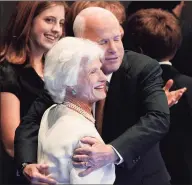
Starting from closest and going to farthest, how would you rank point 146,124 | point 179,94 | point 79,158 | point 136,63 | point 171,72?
point 79,158, point 146,124, point 136,63, point 179,94, point 171,72

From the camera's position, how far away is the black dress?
1699 mm

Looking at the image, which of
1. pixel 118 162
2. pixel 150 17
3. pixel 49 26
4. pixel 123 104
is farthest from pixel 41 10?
pixel 118 162

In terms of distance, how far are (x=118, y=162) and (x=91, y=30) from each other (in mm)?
353

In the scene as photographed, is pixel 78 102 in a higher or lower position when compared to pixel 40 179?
higher

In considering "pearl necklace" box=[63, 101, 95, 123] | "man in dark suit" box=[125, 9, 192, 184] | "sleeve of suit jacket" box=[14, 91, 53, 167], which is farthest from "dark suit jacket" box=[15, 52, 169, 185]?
"man in dark suit" box=[125, 9, 192, 184]

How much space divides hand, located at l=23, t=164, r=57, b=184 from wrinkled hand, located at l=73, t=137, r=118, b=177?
0.27 ft

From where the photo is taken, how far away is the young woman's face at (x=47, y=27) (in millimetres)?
1714

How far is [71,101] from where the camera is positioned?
129 cm

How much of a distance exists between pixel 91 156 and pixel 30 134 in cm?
25

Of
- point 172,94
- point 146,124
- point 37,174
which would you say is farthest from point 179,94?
point 37,174

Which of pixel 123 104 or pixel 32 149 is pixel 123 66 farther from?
pixel 32 149

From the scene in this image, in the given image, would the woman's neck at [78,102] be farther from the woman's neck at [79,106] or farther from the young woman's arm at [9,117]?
the young woman's arm at [9,117]

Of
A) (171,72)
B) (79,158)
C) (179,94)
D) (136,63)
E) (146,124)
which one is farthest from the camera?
(171,72)

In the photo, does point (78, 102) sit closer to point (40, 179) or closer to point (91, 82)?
point (91, 82)
